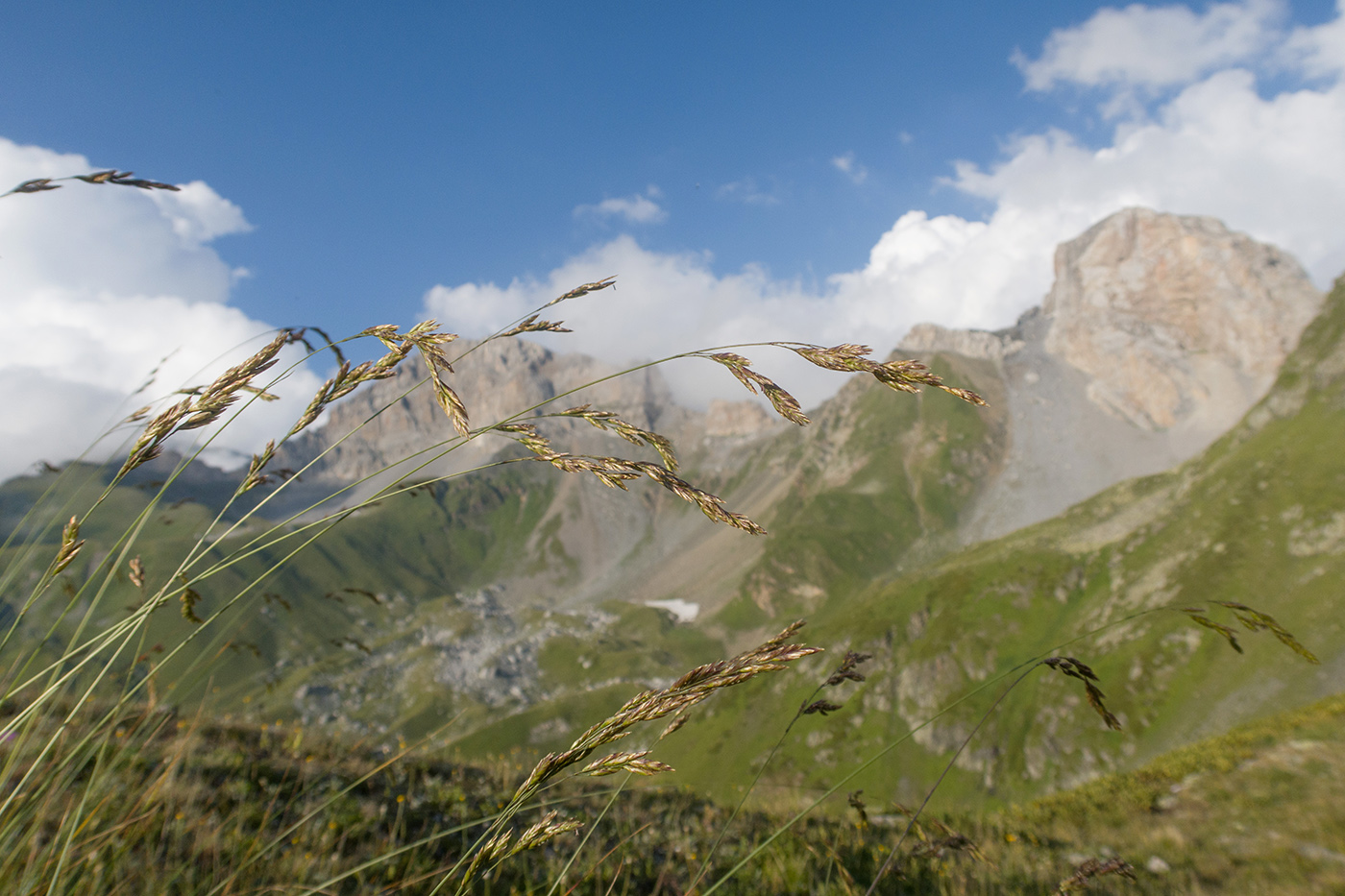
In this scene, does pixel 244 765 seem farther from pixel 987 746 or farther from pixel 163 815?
pixel 987 746

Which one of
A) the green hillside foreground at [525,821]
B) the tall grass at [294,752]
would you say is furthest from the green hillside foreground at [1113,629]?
the tall grass at [294,752]

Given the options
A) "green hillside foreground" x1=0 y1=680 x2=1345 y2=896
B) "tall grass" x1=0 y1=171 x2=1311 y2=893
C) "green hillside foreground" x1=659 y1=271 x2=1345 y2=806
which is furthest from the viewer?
"green hillside foreground" x1=659 y1=271 x2=1345 y2=806

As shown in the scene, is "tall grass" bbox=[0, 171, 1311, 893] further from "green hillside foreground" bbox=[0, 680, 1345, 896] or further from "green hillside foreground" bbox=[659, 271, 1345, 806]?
"green hillside foreground" bbox=[659, 271, 1345, 806]

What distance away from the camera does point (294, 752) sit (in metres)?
6.30

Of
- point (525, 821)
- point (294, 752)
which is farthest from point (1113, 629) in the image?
point (294, 752)

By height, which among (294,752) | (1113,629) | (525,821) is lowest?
(1113,629)

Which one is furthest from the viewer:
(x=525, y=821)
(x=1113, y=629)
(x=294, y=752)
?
(x=1113, y=629)

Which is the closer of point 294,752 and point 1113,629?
point 294,752

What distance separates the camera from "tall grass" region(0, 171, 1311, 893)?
1938mm

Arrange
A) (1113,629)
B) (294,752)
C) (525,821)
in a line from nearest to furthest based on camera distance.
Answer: (525,821)
(294,752)
(1113,629)

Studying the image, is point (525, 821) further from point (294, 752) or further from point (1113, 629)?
point (1113, 629)

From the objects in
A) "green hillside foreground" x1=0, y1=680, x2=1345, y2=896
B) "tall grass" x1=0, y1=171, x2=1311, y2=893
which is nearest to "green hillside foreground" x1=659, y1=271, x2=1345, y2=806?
"green hillside foreground" x1=0, y1=680, x2=1345, y2=896

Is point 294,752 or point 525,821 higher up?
point 294,752

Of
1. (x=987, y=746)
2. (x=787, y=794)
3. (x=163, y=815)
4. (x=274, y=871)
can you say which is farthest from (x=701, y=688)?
(x=987, y=746)
